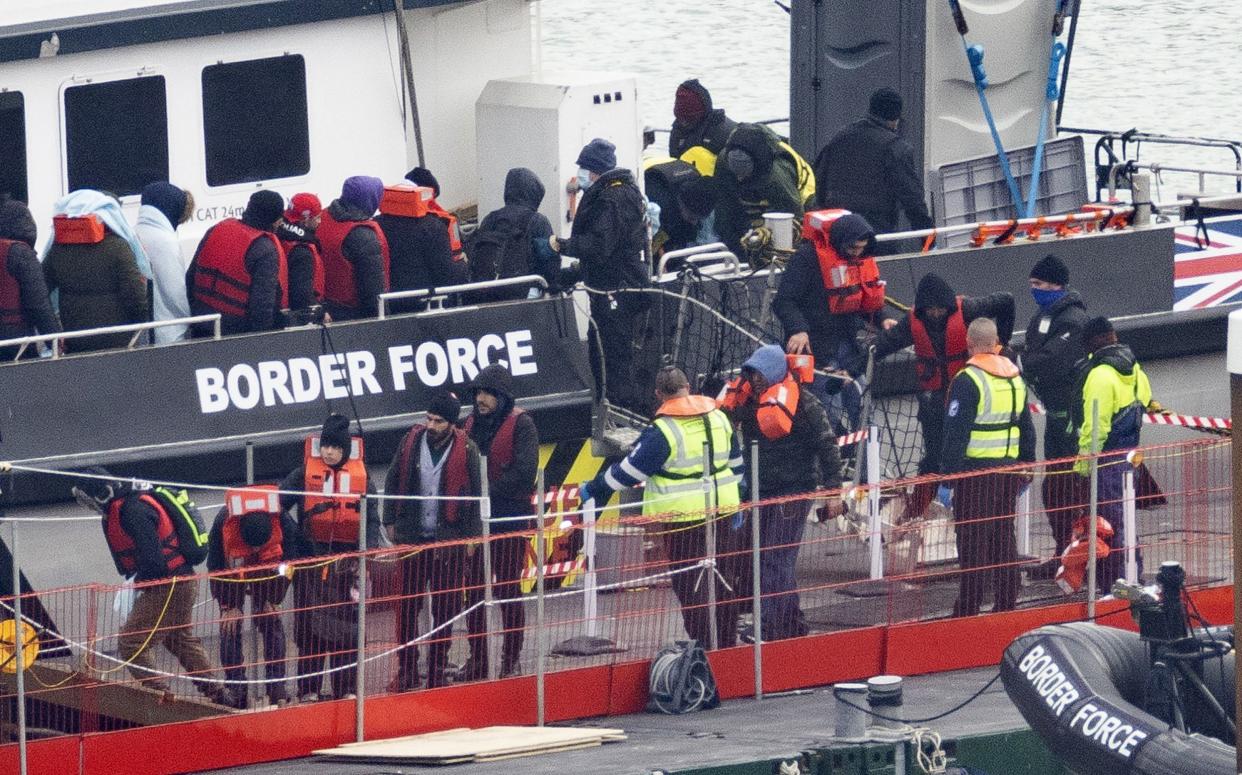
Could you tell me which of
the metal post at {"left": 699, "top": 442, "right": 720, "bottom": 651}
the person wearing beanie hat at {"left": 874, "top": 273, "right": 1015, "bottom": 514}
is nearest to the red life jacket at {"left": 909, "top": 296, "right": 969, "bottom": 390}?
the person wearing beanie hat at {"left": 874, "top": 273, "right": 1015, "bottom": 514}

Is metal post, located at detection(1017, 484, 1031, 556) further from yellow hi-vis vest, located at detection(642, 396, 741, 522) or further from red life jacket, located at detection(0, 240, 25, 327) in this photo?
red life jacket, located at detection(0, 240, 25, 327)

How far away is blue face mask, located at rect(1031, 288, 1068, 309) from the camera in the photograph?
1155cm

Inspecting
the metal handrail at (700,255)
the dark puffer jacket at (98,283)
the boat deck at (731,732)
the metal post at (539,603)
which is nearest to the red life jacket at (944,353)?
the metal handrail at (700,255)

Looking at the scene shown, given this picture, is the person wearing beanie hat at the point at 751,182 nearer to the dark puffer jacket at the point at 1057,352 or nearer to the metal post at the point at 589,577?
the dark puffer jacket at the point at 1057,352

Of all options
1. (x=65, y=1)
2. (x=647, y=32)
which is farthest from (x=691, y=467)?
(x=647, y=32)

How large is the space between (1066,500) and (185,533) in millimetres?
3584

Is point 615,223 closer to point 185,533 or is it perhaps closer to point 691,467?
point 691,467

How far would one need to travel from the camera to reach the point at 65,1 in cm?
1145

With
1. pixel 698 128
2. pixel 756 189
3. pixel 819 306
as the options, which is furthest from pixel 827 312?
pixel 698 128

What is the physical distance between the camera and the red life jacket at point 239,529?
32.0 feet

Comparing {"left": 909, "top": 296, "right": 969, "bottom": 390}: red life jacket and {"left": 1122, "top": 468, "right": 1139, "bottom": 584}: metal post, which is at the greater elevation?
{"left": 909, "top": 296, "right": 969, "bottom": 390}: red life jacket

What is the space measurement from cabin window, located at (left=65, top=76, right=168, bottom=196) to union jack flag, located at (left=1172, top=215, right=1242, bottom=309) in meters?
5.22

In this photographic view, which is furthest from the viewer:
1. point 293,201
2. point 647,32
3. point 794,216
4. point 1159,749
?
point 647,32

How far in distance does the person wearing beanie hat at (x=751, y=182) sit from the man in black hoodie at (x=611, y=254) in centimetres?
78
